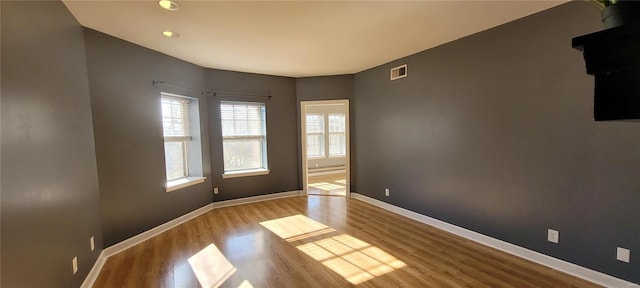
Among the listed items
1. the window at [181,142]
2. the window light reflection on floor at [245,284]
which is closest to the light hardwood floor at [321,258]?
the window light reflection on floor at [245,284]

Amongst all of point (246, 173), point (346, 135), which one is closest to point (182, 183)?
point (246, 173)

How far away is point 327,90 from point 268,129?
1384mm

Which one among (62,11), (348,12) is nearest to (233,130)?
(62,11)

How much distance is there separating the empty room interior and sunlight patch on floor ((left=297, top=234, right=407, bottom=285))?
0.08 feet

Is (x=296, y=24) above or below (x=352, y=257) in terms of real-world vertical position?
above

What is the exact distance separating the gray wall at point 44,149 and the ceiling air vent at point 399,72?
3795 millimetres

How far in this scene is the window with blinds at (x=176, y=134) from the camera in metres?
3.70

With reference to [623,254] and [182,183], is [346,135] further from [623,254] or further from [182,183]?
[623,254]

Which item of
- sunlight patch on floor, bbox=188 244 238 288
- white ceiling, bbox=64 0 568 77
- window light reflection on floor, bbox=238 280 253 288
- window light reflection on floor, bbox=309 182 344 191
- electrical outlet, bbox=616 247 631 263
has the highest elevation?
white ceiling, bbox=64 0 568 77

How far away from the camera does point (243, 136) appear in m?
4.84

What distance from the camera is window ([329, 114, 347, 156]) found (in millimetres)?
8172

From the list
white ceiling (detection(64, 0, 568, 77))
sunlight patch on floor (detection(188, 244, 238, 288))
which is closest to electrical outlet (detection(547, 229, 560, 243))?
white ceiling (detection(64, 0, 568, 77))

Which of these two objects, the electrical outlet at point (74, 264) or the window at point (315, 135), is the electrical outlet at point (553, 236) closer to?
the electrical outlet at point (74, 264)

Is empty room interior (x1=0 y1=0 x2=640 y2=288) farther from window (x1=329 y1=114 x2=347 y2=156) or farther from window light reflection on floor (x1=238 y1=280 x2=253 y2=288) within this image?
window (x1=329 y1=114 x2=347 y2=156)
